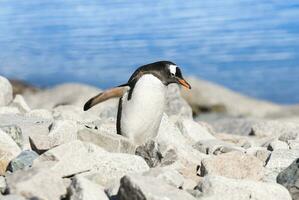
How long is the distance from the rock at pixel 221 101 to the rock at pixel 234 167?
13588 mm

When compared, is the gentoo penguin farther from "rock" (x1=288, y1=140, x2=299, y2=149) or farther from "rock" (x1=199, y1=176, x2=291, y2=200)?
"rock" (x1=199, y1=176, x2=291, y2=200)

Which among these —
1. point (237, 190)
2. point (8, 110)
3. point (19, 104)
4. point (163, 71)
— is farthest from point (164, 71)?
point (19, 104)

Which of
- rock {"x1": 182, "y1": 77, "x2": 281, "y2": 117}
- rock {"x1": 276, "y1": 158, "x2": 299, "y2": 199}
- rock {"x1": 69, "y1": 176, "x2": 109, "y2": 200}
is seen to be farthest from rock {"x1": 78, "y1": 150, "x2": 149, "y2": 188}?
rock {"x1": 182, "y1": 77, "x2": 281, "y2": 117}

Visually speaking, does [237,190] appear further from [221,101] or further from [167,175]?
[221,101]

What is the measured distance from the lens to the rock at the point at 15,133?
272 inches

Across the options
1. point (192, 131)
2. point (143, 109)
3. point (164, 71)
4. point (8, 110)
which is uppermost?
point (164, 71)

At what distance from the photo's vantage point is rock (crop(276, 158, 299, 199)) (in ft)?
19.6

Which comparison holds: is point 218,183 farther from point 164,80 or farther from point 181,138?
point 181,138

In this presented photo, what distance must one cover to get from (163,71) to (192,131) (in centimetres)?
185

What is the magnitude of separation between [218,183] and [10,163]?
1.52m

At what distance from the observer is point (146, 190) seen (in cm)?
508

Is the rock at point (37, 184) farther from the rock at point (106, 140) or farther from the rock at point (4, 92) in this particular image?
the rock at point (4, 92)

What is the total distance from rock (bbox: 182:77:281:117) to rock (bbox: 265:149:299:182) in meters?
12.9

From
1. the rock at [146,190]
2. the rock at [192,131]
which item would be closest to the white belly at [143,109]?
the rock at [192,131]
